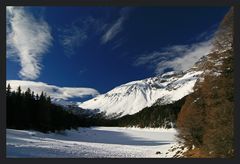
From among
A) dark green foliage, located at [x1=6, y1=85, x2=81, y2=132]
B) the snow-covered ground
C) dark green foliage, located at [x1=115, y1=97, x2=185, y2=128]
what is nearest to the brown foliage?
the snow-covered ground

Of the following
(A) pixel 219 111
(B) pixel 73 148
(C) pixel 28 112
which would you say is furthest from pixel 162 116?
(A) pixel 219 111

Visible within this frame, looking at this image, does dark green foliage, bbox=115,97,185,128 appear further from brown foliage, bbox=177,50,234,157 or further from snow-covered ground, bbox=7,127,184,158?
brown foliage, bbox=177,50,234,157

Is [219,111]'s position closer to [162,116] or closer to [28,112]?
[28,112]

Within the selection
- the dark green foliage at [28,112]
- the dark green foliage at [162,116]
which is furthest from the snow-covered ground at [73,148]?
the dark green foliage at [162,116]

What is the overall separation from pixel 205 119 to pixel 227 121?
5.42 feet

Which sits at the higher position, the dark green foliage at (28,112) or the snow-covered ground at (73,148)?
the dark green foliage at (28,112)

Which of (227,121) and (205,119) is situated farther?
(205,119)

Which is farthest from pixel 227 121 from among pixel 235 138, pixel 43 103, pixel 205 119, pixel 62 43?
pixel 43 103

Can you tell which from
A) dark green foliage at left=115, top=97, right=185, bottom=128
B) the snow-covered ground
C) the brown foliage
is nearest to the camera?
the brown foliage

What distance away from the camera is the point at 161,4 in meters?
11.0

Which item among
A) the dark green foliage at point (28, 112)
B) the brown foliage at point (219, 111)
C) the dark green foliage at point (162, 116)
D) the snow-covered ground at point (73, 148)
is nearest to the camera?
the brown foliage at point (219, 111)

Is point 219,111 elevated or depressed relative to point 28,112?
depressed

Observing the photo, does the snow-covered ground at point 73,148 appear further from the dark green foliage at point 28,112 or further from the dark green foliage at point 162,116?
the dark green foliage at point 162,116

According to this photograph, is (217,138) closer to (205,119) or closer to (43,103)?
(205,119)
